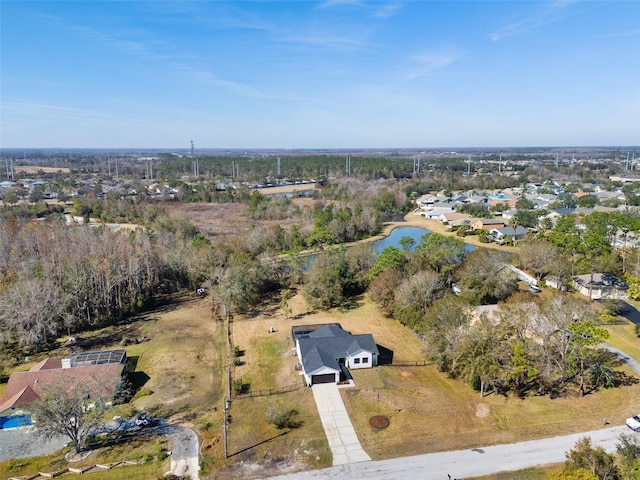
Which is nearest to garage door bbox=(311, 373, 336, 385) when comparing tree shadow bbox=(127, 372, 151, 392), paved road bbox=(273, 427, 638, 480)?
paved road bbox=(273, 427, 638, 480)

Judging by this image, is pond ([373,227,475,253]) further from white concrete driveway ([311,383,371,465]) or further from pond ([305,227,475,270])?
white concrete driveway ([311,383,371,465])

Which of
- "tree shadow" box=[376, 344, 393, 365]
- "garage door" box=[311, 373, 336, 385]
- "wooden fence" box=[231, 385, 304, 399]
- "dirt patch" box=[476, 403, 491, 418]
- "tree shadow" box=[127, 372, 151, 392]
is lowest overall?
"tree shadow" box=[127, 372, 151, 392]

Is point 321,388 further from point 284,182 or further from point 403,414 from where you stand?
point 284,182

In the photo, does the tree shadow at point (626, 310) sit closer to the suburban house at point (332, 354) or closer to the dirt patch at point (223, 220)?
the suburban house at point (332, 354)

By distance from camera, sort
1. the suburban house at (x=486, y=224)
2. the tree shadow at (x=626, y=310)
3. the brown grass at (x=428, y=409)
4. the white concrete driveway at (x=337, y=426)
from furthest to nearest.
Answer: the suburban house at (x=486, y=224)
the tree shadow at (x=626, y=310)
the brown grass at (x=428, y=409)
the white concrete driveway at (x=337, y=426)

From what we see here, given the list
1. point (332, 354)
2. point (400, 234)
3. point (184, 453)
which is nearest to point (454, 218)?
point (400, 234)

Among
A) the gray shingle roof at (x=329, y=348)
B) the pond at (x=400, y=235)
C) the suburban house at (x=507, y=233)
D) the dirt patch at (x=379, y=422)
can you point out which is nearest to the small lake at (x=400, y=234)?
the pond at (x=400, y=235)
